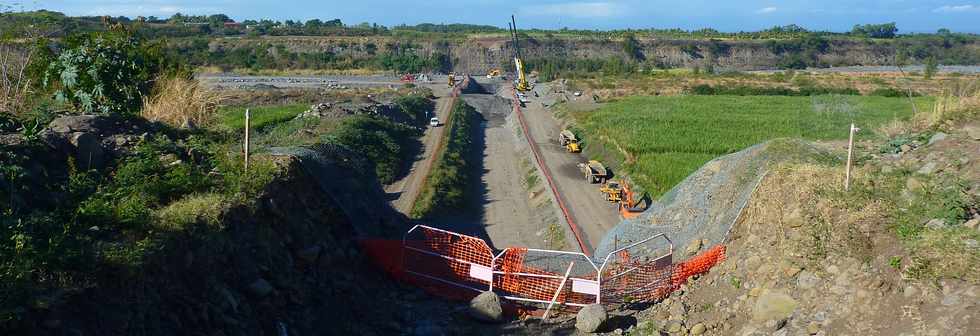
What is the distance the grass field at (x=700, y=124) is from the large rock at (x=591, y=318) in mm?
15151

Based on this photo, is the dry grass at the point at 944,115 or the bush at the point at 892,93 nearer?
Result: the dry grass at the point at 944,115

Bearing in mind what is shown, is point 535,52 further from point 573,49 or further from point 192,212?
point 192,212

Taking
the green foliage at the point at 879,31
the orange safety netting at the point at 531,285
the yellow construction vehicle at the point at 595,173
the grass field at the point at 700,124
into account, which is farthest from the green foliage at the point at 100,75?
the green foliage at the point at 879,31

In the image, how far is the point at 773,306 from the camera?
1184 cm

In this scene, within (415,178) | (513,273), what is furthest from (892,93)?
(513,273)

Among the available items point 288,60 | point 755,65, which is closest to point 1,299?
point 288,60

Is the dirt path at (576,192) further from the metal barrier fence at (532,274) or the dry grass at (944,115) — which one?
the dry grass at (944,115)

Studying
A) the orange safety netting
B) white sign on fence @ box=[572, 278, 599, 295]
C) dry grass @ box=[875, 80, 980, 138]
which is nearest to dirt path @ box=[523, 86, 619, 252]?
the orange safety netting

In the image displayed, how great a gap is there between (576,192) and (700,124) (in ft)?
58.6

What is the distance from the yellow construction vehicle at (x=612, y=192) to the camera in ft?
89.7

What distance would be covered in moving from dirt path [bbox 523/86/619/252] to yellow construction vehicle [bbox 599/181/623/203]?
9.3 inches

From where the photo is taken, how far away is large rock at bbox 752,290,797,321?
11.7m

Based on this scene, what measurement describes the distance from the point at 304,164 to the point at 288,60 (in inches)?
4377

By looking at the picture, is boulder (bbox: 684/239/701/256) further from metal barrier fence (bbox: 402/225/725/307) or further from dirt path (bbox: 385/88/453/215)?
dirt path (bbox: 385/88/453/215)
